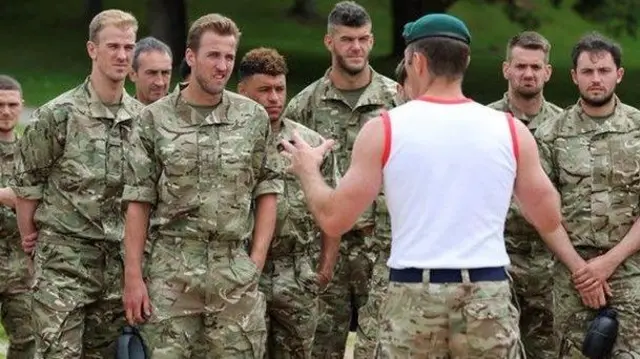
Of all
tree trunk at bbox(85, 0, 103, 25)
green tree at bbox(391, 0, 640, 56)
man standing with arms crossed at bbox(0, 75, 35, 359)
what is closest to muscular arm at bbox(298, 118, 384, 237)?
man standing with arms crossed at bbox(0, 75, 35, 359)

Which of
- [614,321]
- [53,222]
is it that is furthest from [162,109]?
[614,321]

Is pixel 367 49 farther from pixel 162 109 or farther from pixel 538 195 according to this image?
pixel 538 195

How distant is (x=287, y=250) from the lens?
10.1 meters

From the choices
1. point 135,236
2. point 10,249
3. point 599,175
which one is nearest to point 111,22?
point 135,236

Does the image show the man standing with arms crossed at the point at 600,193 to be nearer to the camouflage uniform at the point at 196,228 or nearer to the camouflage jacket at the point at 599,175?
the camouflage jacket at the point at 599,175

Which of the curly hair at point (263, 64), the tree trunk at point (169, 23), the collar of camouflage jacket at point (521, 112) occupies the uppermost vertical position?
the tree trunk at point (169, 23)

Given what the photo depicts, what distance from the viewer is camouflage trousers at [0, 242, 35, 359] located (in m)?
10.9

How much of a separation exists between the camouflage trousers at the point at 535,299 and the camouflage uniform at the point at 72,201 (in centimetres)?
254

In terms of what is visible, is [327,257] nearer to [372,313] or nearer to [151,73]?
[372,313]

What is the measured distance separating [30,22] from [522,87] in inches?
1278

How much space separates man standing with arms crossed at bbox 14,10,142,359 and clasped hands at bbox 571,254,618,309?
2603 millimetres

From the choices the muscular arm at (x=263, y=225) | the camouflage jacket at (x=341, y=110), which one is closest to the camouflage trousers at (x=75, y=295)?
the muscular arm at (x=263, y=225)

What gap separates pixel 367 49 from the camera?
10.7 m

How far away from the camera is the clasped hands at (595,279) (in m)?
9.55
